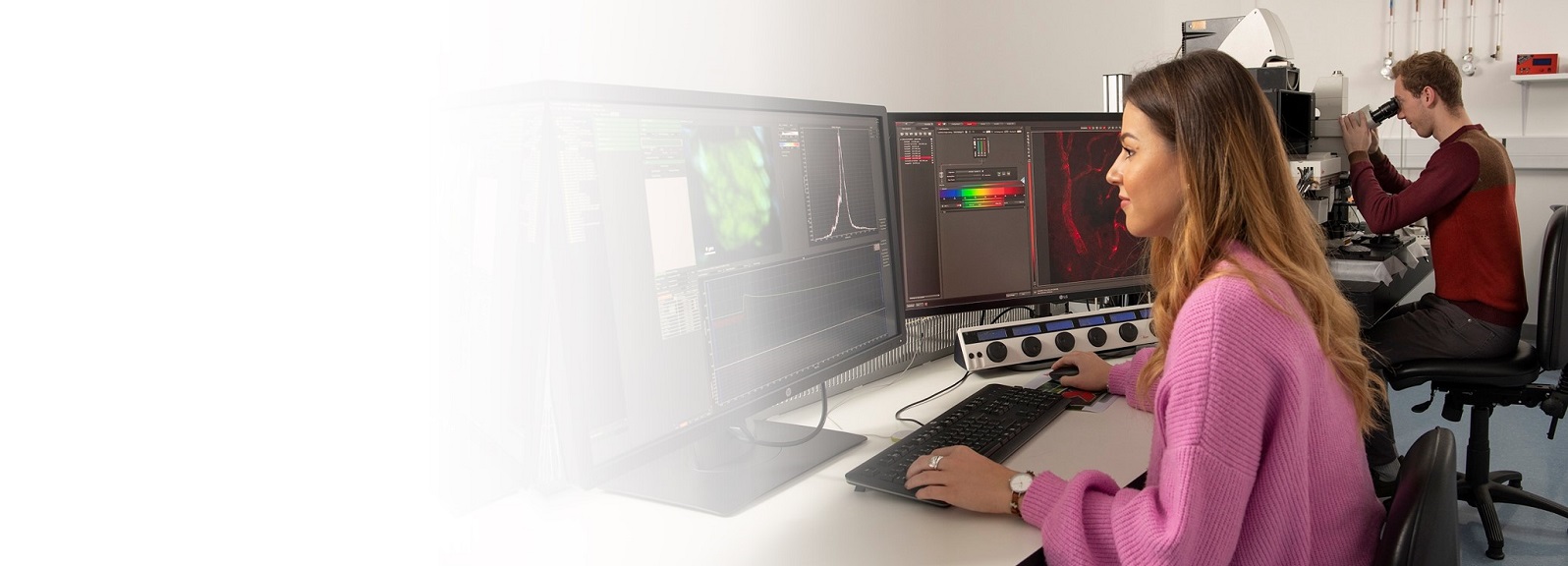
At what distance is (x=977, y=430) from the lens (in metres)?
1.23

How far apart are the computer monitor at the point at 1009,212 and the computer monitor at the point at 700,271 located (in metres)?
0.21

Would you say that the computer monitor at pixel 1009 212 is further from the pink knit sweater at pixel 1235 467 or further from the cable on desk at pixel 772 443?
the pink knit sweater at pixel 1235 467

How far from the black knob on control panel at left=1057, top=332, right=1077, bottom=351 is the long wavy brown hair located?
1.80 ft

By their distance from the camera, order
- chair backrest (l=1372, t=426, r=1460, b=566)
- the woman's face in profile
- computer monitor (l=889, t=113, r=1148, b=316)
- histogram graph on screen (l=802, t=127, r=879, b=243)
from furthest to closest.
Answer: computer monitor (l=889, t=113, r=1148, b=316), histogram graph on screen (l=802, t=127, r=879, b=243), the woman's face in profile, chair backrest (l=1372, t=426, r=1460, b=566)

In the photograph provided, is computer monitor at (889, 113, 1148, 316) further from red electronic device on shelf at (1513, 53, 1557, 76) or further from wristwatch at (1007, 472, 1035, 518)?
red electronic device on shelf at (1513, 53, 1557, 76)

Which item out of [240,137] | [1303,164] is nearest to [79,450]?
[240,137]

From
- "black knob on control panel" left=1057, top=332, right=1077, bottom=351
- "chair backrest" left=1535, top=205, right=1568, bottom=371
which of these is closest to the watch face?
"black knob on control panel" left=1057, top=332, right=1077, bottom=351

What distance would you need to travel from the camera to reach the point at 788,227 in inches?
44.5

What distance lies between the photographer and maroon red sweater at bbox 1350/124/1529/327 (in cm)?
242

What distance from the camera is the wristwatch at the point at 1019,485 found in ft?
3.26

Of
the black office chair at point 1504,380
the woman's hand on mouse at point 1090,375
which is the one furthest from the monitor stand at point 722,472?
the black office chair at point 1504,380

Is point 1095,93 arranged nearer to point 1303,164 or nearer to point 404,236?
point 1303,164

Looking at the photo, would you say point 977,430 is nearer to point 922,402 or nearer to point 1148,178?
point 922,402

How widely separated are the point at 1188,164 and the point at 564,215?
2.13ft
